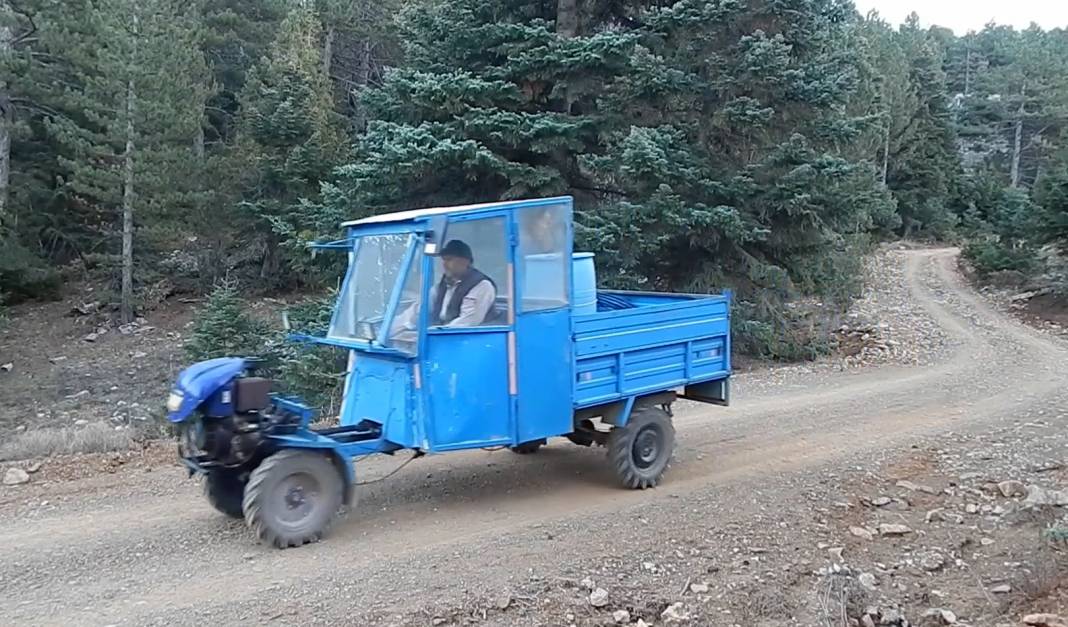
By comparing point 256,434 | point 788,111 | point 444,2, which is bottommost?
point 256,434

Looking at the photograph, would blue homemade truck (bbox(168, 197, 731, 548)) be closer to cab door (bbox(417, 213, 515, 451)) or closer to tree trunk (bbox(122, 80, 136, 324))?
cab door (bbox(417, 213, 515, 451))

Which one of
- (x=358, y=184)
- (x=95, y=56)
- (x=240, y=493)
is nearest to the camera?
(x=240, y=493)

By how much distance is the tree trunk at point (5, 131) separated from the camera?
2695 cm

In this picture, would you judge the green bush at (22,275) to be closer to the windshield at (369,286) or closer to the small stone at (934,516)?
the windshield at (369,286)

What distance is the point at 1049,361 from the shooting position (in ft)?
55.6

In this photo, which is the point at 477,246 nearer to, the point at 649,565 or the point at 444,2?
the point at 649,565

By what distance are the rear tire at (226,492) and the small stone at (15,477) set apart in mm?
2331

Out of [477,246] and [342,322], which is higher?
[477,246]

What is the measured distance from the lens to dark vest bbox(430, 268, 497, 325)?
698 cm

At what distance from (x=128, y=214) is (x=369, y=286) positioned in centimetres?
2303

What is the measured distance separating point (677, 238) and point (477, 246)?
30.9 ft

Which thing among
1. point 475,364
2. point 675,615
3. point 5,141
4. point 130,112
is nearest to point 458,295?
point 475,364

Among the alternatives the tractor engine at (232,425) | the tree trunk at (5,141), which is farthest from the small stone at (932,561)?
the tree trunk at (5,141)

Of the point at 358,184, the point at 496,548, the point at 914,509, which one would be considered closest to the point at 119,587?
the point at 496,548
